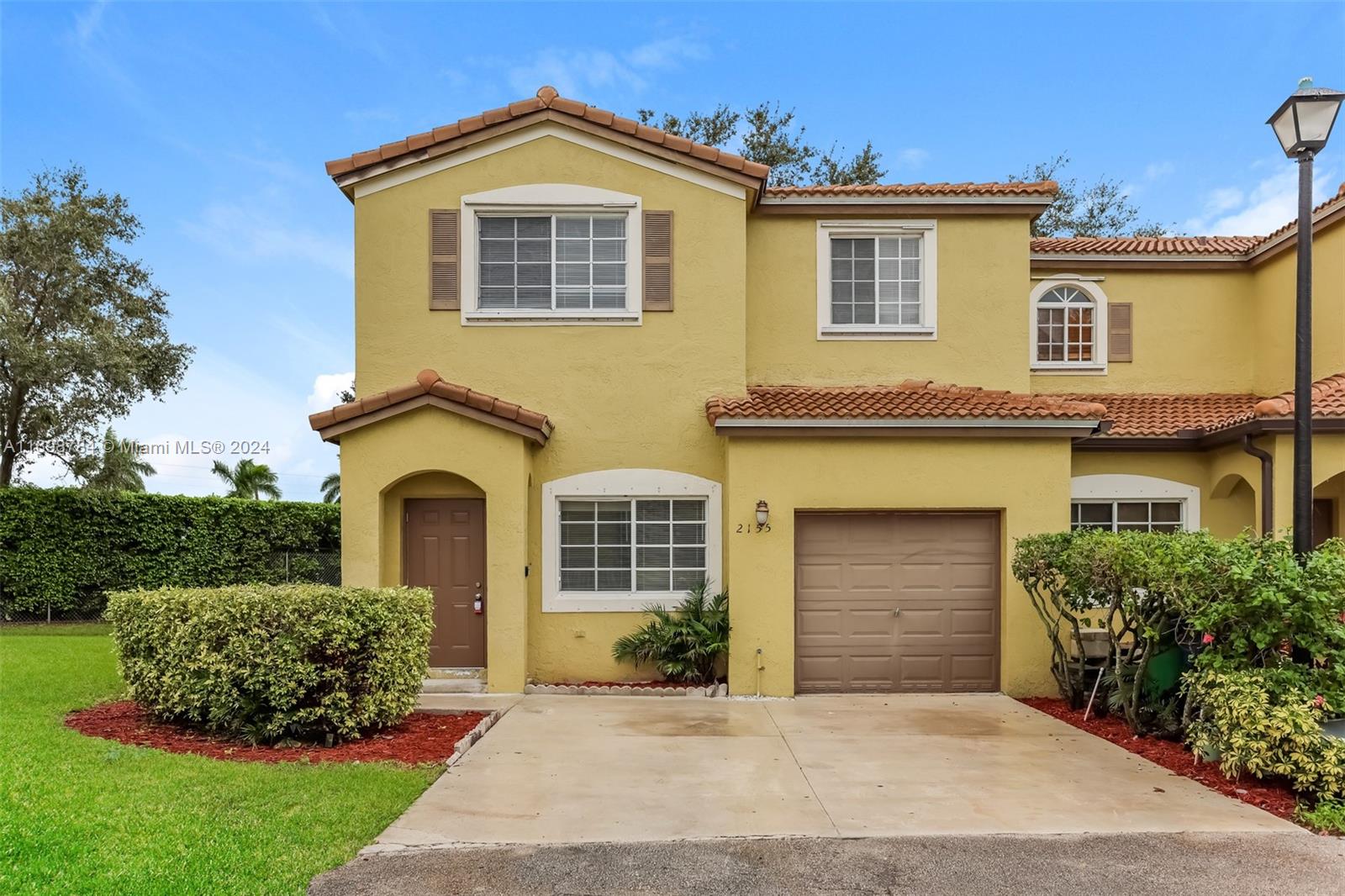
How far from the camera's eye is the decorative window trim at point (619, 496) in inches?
463

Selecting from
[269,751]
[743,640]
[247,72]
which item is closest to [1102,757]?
[743,640]

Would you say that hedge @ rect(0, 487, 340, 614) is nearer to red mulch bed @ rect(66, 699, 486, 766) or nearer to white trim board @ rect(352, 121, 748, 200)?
red mulch bed @ rect(66, 699, 486, 766)

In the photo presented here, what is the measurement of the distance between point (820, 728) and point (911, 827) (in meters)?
3.19

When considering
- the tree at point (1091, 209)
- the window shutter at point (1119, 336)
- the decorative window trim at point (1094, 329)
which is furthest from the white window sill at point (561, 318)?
the tree at point (1091, 209)

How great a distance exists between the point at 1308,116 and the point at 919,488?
5525 millimetres

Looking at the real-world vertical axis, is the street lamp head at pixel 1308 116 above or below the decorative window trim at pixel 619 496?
above

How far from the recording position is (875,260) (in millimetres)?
13172

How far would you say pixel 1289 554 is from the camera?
23.8ft

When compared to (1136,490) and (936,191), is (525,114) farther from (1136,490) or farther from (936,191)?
(1136,490)

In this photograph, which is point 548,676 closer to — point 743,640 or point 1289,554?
point 743,640

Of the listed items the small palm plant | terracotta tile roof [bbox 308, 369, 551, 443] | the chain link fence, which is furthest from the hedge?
the small palm plant

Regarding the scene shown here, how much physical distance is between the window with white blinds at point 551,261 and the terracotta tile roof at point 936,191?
2.67 m

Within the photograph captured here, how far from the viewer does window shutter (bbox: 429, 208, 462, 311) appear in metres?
12.1

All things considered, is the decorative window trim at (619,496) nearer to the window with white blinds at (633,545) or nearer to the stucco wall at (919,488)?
the window with white blinds at (633,545)
